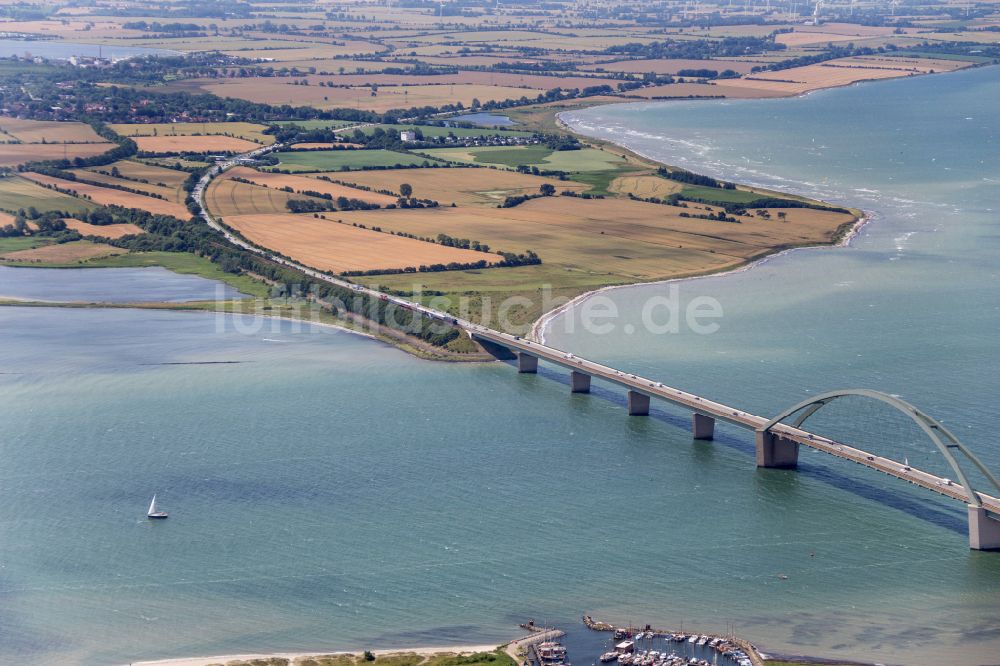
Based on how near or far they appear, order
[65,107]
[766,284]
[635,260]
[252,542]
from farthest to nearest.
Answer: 1. [65,107]
2. [635,260]
3. [766,284]
4. [252,542]

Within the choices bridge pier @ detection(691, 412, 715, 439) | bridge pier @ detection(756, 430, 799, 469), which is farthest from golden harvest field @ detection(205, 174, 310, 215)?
bridge pier @ detection(756, 430, 799, 469)

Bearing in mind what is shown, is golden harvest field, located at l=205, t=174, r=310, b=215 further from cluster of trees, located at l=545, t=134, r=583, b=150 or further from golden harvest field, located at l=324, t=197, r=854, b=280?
cluster of trees, located at l=545, t=134, r=583, b=150

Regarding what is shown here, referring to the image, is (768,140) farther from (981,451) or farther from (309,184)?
(981,451)

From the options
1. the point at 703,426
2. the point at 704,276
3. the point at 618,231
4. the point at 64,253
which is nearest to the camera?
the point at 703,426

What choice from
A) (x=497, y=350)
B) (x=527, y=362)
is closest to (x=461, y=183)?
(x=497, y=350)

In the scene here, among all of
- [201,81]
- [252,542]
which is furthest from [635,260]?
[201,81]

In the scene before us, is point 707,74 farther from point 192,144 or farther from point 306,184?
point 306,184
